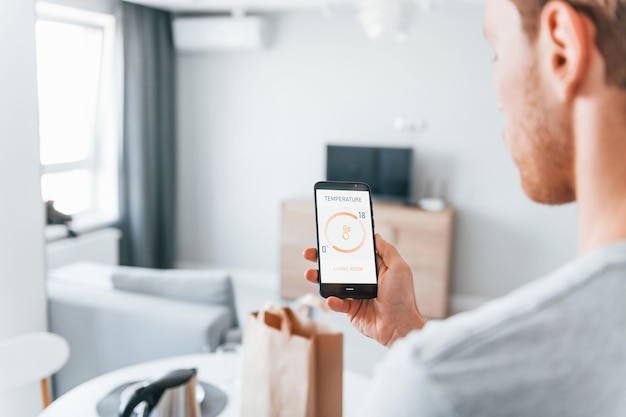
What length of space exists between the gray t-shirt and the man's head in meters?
0.11

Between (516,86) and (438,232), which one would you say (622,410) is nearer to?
(516,86)

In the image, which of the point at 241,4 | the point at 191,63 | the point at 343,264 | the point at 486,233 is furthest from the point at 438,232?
the point at 343,264

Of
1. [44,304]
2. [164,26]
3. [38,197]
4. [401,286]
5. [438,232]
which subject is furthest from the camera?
[164,26]

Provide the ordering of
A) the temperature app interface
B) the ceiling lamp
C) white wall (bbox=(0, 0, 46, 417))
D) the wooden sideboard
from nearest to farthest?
1. the temperature app interface
2. white wall (bbox=(0, 0, 46, 417))
3. the ceiling lamp
4. the wooden sideboard

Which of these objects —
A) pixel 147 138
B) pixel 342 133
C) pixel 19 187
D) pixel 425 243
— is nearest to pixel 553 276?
pixel 19 187

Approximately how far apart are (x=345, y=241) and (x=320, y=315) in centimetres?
221

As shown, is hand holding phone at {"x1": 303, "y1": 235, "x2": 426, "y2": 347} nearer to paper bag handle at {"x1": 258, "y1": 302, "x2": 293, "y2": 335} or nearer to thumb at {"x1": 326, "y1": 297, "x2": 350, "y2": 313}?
thumb at {"x1": 326, "y1": 297, "x2": 350, "y2": 313}

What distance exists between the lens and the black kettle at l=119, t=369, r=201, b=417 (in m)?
1.50

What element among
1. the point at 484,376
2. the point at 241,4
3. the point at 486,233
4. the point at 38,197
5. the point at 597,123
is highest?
the point at 241,4

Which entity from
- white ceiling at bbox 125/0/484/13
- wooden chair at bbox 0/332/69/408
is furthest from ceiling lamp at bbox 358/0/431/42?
wooden chair at bbox 0/332/69/408

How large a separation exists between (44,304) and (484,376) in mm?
2383

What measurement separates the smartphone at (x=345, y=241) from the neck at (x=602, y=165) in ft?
1.91

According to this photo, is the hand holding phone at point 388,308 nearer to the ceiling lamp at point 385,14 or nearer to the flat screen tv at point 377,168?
the ceiling lamp at point 385,14

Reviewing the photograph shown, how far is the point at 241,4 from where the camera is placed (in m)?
4.80
